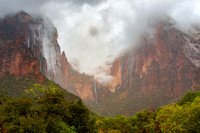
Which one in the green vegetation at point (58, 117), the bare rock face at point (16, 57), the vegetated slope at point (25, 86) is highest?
the bare rock face at point (16, 57)

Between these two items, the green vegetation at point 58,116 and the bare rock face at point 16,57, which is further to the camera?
the bare rock face at point 16,57

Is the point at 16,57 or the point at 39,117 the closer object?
the point at 39,117

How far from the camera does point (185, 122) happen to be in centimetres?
2009

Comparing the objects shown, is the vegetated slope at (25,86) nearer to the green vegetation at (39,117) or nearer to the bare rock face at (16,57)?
→ the bare rock face at (16,57)

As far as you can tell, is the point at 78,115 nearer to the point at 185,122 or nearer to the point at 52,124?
the point at 52,124

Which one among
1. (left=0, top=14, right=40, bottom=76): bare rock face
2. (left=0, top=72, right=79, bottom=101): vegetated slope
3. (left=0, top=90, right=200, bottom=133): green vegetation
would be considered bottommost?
(left=0, top=90, right=200, bottom=133): green vegetation

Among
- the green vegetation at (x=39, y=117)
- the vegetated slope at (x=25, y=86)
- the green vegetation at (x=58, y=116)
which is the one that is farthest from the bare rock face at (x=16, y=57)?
the green vegetation at (x=39, y=117)

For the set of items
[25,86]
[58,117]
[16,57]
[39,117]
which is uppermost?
[16,57]

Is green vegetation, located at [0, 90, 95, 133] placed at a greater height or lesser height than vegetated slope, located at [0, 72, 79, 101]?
lesser

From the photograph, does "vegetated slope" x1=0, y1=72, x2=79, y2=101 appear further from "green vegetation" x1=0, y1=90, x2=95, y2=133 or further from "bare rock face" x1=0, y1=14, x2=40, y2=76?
"green vegetation" x1=0, y1=90, x2=95, y2=133

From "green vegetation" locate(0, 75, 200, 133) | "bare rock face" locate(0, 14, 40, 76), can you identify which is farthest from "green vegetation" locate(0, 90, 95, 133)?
"bare rock face" locate(0, 14, 40, 76)

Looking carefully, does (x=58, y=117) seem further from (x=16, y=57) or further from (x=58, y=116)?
(x=16, y=57)

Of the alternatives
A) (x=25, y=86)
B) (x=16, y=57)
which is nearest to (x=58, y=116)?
(x=25, y=86)

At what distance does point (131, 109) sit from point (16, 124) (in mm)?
160111
